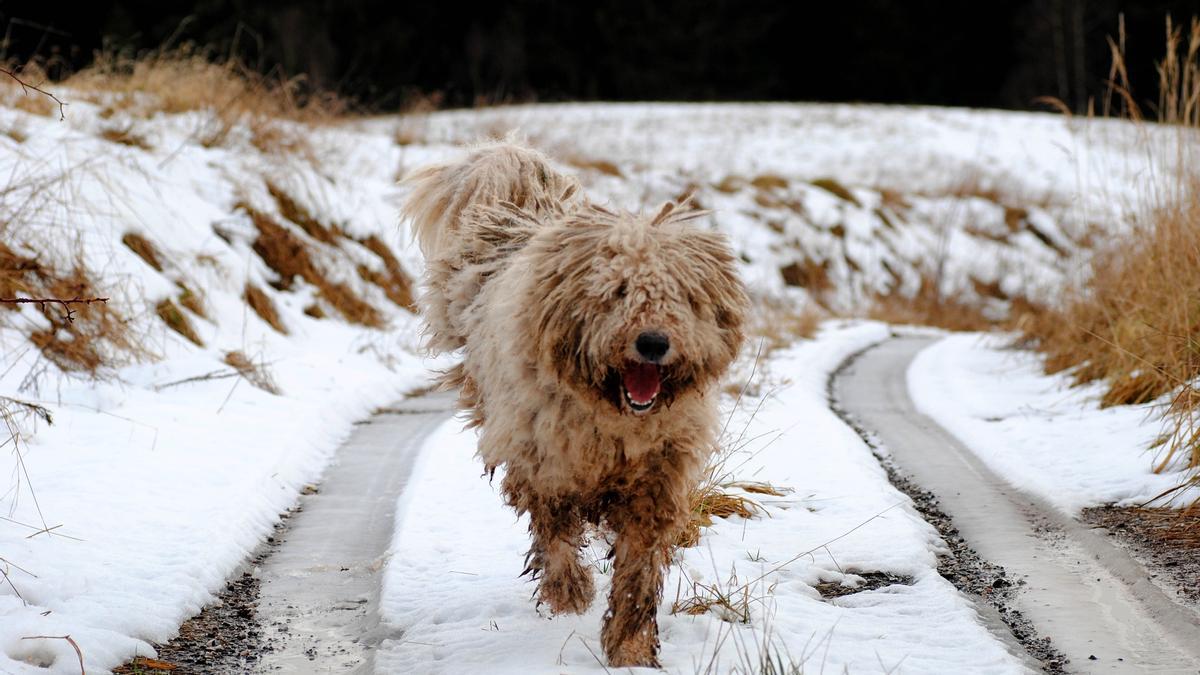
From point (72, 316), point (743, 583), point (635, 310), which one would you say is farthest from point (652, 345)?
point (72, 316)

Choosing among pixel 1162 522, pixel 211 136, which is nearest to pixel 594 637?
pixel 1162 522

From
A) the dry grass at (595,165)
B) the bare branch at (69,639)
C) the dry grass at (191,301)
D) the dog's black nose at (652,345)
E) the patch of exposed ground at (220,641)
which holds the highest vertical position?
the dry grass at (595,165)

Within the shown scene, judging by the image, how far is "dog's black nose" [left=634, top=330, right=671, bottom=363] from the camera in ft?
12.2

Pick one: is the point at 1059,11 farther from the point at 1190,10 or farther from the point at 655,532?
the point at 655,532

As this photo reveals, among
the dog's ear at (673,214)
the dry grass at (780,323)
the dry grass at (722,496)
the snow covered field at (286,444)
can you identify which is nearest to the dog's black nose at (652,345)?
the dog's ear at (673,214)

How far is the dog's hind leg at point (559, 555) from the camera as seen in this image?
4.29 metres

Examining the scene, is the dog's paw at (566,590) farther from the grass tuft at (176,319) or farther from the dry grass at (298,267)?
the dry grass at (298,267)

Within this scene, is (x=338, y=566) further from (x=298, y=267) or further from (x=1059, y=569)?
(x=298, y=267)

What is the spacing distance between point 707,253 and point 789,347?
8.55 m

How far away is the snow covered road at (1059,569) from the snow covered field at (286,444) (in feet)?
0.97

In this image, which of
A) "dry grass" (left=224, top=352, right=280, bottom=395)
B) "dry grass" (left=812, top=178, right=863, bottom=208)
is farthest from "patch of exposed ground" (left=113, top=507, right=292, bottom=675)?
"dry grass" (left=812, top=178, right=863, bottom=208)

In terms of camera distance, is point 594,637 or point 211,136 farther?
point 211,136

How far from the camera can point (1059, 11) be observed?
42.0 meters

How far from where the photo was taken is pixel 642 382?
151 inches
